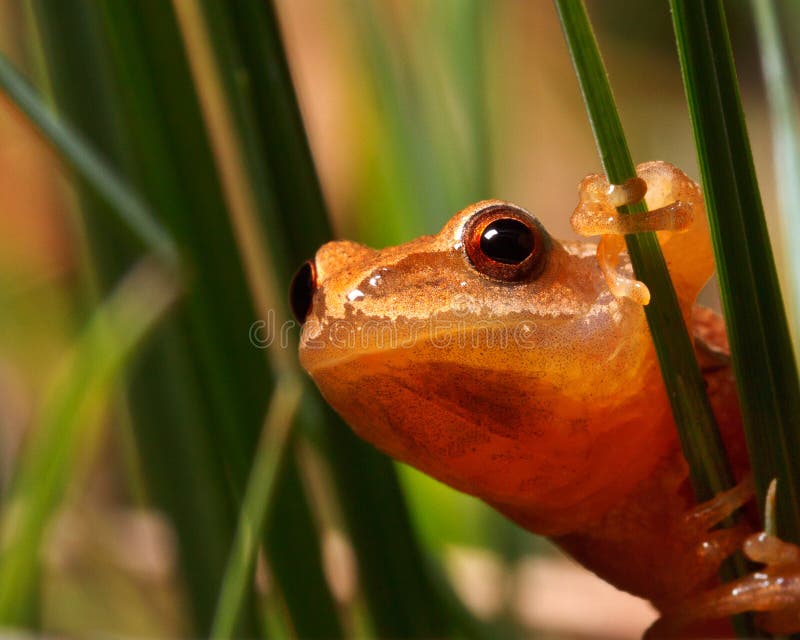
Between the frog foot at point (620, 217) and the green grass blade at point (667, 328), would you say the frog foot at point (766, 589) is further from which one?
the frog foot at point (620, 217)

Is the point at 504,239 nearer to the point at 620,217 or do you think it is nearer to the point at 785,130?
the point at 620,217

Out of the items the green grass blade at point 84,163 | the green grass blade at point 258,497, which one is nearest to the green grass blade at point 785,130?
the green grass blade at point 258,497

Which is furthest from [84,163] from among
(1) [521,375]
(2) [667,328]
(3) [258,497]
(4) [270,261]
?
(2) [667,328]

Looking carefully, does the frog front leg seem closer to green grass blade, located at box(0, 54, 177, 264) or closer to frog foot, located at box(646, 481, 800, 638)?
frog foot, located at box(646, 481, 800, 638)

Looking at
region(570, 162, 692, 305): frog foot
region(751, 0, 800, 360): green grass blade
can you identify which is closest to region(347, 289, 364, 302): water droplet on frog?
region(570, 162, 692, 305): frog foot

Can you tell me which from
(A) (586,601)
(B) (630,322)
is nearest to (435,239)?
(B) (630,322)

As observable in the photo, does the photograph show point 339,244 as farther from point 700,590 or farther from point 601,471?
point 700,590
